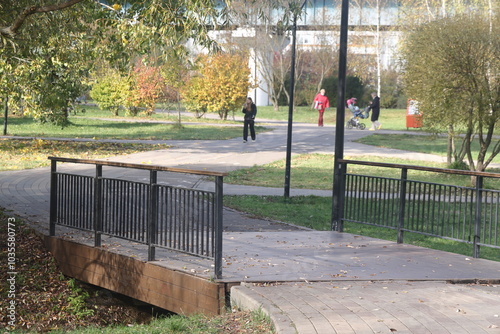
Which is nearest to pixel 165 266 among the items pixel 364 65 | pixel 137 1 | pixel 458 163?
pixel 137 1

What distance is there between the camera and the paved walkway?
19.1ft

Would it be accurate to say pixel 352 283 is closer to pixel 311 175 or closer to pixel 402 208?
pixel 402 208

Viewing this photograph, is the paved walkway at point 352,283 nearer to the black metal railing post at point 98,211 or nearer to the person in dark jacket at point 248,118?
the black metal railing post at point 98,211

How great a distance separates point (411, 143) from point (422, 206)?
2080cm

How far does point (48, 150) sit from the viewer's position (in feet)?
74.0

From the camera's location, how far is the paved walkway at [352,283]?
5824mm

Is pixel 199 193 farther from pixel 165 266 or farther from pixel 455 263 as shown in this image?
pixel 455 263

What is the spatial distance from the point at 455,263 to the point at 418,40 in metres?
11.9

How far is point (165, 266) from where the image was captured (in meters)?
7.67

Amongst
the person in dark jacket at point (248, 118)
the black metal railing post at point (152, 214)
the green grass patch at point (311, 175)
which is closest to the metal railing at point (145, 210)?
the black metal railing post at point (152, 214)

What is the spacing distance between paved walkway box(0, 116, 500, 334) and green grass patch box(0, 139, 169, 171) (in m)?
7.45

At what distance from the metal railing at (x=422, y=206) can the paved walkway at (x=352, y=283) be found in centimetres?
29

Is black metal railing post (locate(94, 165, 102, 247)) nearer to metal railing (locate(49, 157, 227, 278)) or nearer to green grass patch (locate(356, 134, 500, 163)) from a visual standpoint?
metal railing (locate(49, 157, 227, 278))

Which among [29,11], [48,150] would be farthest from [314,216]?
[48,150]
